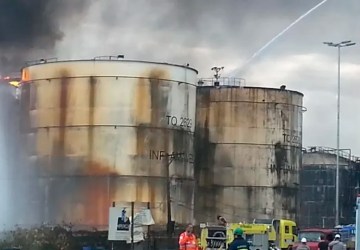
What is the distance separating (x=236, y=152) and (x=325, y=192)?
23699mm

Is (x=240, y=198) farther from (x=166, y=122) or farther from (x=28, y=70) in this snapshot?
(x=28, y=70)

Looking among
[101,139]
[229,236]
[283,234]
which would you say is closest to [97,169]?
[101,139]

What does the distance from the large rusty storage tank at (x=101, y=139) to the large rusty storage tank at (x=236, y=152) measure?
702cm

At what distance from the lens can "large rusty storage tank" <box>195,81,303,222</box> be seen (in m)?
57.1

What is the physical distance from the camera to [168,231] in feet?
158

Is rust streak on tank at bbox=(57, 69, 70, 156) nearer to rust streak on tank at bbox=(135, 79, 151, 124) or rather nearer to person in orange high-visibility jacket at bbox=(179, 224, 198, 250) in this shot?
rust streak on tank at bbox=(135, 79, 151, 124)

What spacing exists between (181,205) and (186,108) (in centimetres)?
627


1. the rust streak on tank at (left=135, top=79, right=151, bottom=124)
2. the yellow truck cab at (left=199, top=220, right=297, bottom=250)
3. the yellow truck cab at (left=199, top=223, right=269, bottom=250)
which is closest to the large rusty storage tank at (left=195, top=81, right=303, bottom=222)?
the rust streak on tank at (left=135, top=79, right=151, bottom=124)

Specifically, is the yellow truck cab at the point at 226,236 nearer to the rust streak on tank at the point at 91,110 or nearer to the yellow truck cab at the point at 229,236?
the yellow truck cab at the point at 229,236

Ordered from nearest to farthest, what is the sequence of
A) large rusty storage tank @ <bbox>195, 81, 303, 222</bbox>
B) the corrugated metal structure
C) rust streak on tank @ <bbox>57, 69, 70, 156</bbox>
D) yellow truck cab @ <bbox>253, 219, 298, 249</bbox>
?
yellow truck cab @ <bbox>253, 219, 298, 249</bbox>
rust streak on tank @ <bbox>57, 69, 70, 156</bbox>
large rusty storage tank @ <bbox>195, 81, 303, 222</bbox>
the corrugated metal structure

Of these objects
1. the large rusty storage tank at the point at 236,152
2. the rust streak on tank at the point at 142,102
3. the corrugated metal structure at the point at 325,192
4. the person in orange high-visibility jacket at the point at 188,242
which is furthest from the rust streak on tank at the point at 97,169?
the corrugated metal structure at the point at 325,192

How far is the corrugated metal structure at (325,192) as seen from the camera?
76750 mm

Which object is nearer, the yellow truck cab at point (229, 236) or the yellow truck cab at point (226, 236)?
the yellow truck cab at point (229, 236)

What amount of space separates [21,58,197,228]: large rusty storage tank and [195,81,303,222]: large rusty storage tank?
23.0 feet
